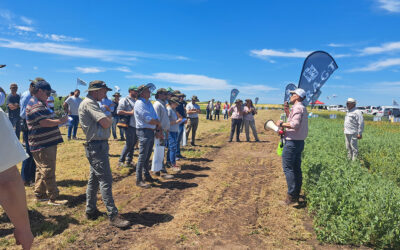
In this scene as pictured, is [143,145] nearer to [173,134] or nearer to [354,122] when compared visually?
[173,134]

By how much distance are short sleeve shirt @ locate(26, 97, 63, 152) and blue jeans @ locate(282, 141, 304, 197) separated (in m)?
4.38

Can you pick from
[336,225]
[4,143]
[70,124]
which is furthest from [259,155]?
[4,143]

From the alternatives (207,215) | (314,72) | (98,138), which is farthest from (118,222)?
(314,72)

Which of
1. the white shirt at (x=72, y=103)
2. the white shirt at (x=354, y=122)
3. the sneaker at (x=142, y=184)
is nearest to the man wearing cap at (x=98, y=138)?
the sneaker at (x=142, y=184)

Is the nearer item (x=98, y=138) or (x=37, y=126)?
(x=98, y=138)

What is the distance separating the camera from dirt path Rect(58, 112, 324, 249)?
3697 mm

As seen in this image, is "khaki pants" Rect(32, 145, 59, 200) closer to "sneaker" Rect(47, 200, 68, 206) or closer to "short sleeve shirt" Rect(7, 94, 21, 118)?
"sneaker" Rect(47, 200, 68, 206)

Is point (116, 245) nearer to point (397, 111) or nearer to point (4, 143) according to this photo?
point (4, 143)

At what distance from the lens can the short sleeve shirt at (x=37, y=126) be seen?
4.43 meters

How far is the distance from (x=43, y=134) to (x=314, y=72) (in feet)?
21.6

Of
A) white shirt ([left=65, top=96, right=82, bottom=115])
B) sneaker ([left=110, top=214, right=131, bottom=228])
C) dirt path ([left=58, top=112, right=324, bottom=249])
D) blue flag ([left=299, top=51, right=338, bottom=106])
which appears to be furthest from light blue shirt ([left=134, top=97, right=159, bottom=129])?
white shirt ([left=65, top=96, right=82, bottom=115])

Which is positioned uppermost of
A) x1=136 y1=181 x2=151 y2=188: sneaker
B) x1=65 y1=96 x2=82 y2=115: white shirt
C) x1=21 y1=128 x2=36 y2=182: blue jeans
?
x1=65 y1=96 x2=82 y2=115: white shirt

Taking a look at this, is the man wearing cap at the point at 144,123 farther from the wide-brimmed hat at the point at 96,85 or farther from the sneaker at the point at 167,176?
the wide-brimmed hat at the point at 96,85

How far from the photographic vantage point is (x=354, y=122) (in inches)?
303
